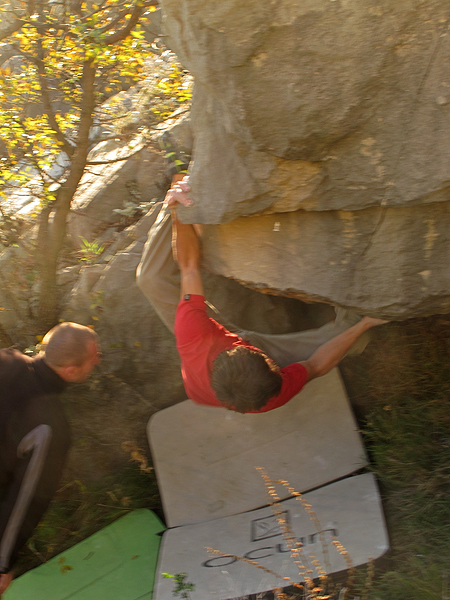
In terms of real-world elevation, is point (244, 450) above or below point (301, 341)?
below

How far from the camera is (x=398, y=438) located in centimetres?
305

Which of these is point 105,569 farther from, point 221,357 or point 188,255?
point 188,255

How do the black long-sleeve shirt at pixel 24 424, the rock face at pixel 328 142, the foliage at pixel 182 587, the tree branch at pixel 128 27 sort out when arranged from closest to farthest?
the rock face at pixel 328 142
the foliage at pixel 182 587
the black long-sleeve shirt at pixel 24 424
the tree branch at pixel 128 27

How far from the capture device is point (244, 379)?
262cm

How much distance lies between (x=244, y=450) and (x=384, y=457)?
2.91ft

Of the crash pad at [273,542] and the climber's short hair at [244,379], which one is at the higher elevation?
the climber's short hair at [244,379]

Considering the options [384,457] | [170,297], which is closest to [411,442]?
[384,457]

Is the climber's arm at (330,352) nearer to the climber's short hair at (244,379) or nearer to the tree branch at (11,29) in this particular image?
the climber's short hair at (244,379)

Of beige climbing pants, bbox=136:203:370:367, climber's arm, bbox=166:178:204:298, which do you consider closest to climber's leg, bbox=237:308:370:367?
beige climbing pants, bbox=136:203:370:367

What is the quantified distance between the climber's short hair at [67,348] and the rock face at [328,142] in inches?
35.5

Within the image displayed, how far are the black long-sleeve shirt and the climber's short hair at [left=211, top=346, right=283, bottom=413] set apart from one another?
36.8 inches

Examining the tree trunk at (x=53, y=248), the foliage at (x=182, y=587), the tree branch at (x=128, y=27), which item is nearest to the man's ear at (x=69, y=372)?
the foliage at (x=182, y=587)

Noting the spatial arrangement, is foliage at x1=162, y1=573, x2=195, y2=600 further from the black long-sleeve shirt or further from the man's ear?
the man's ear

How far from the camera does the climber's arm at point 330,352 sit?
2891mm
